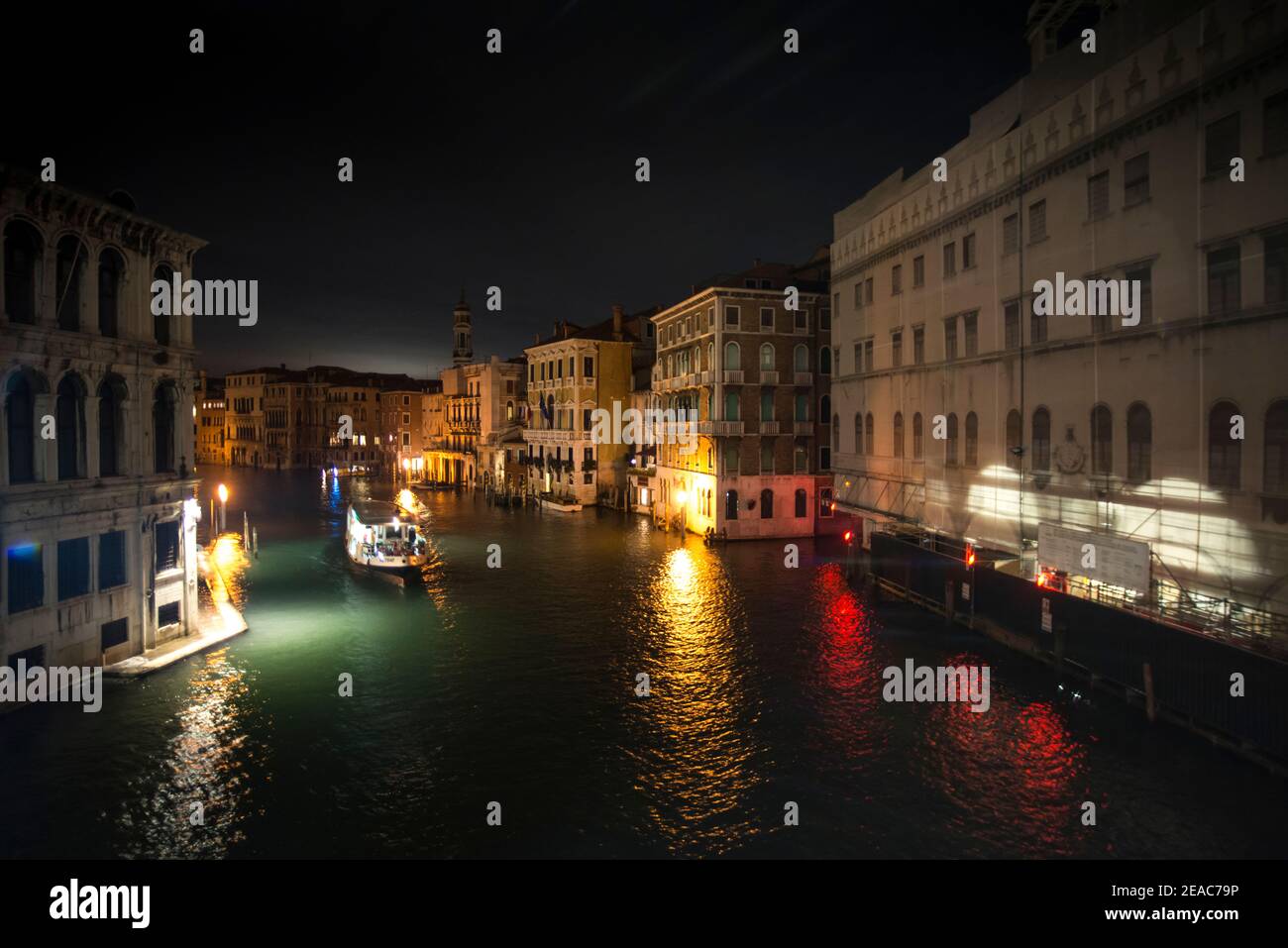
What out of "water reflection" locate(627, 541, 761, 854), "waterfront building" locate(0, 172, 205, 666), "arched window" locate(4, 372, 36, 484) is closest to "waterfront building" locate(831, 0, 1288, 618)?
"water reflection" locate(627, 541, 761, 854)

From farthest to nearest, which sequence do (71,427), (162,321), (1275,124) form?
(162,321) → (71,427) → (1275,124)

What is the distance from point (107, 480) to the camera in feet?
60.2

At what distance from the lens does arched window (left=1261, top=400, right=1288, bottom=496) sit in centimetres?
1492

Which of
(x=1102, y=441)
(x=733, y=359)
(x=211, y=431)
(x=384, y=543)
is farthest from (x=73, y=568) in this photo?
(x=211, y=431)

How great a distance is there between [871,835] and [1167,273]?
14622mm

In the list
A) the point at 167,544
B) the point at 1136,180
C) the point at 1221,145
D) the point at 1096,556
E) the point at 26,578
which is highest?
the point at 1136,180

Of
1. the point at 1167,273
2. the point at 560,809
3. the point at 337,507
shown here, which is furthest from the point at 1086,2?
the point at 337,507

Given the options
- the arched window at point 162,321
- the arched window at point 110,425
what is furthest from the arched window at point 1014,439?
the arched window at point 110,425

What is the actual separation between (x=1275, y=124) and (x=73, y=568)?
27.3 meters

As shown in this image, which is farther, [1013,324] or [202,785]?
[1013,324]

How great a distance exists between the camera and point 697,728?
1645 cm

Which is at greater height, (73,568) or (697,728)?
(73,568)

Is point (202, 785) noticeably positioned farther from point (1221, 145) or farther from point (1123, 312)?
point (1221, 145)
